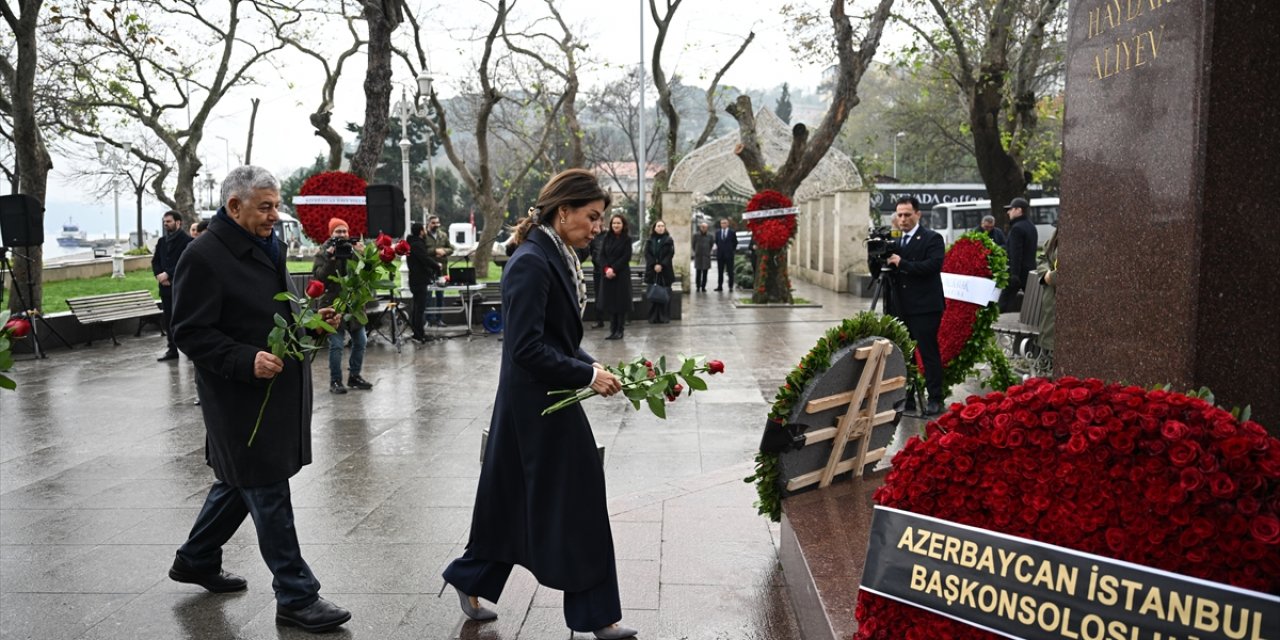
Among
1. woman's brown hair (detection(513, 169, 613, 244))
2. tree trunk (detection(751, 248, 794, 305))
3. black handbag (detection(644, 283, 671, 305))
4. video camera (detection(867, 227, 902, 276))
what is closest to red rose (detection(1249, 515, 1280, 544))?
woman's brown hair (detection(513, 169, 613, 244))

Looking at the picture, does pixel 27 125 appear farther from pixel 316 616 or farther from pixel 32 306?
pixel 316 616

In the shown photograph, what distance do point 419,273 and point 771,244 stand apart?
7.90m

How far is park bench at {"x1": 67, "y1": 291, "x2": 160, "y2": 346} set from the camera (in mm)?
15406

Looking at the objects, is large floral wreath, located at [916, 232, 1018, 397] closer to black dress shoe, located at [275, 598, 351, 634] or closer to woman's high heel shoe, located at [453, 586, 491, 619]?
woman's high heel shoe, located at [453, 586, 491, 619]

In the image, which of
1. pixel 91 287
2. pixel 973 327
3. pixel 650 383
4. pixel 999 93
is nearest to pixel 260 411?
pixel 650 383

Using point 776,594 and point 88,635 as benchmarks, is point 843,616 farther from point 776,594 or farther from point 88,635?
point 88,635

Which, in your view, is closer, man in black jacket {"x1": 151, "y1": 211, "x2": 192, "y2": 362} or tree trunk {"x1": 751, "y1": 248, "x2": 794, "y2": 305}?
man in black jacket {"x1": 151, "y1": 211, "x2": 192, "y2": 362}

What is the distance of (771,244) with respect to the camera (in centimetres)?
2045

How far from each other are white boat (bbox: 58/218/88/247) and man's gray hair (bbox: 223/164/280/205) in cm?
8700

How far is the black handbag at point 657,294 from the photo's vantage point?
697 inches

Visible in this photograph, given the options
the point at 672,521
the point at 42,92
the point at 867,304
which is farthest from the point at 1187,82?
the point at 42,92

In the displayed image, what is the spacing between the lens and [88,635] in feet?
13.7

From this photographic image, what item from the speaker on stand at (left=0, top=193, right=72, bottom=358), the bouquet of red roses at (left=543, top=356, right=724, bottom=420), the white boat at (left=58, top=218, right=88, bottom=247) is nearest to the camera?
the bouquet of red roses at (left=543, top=356, right=724, bottom=420)

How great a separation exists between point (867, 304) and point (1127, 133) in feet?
61.2
